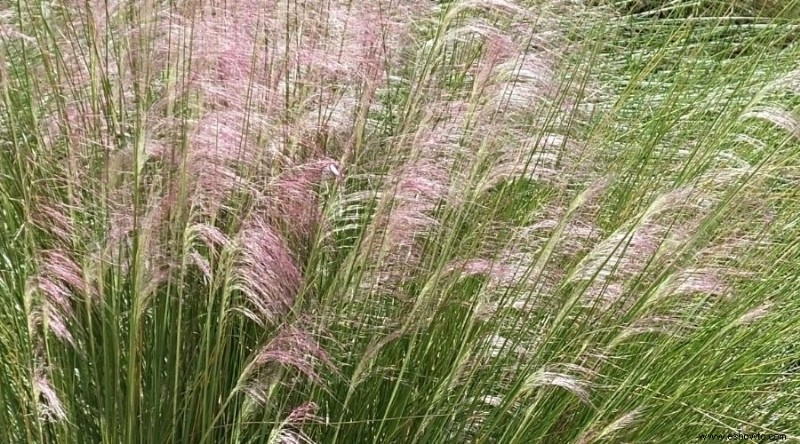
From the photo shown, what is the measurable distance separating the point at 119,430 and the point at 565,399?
2.68 feet

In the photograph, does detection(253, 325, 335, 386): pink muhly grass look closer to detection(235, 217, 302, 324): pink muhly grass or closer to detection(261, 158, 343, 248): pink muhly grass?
detection(235, 217, 302, 324): pink muhly grass

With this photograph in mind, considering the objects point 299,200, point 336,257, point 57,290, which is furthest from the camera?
point 336,257

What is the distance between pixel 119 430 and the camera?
1.74 m

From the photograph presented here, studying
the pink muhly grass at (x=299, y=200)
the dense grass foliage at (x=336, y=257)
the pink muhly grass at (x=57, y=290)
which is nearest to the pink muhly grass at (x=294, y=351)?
the dense grass foliage at (x=336, y=257)

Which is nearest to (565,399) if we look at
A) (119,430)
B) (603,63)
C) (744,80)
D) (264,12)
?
(119,430)

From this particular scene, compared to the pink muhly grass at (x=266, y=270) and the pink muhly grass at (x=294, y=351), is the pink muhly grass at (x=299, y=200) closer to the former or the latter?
the pink muhly grass at (x=266, y=270)

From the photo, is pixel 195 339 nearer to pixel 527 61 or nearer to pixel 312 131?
pixel 312 131

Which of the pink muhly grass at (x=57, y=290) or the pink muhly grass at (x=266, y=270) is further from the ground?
the pink muhly grass at (x=266, y=270)

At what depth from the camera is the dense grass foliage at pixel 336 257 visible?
1.71 metres

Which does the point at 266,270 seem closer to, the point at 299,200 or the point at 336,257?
the point at 299,200

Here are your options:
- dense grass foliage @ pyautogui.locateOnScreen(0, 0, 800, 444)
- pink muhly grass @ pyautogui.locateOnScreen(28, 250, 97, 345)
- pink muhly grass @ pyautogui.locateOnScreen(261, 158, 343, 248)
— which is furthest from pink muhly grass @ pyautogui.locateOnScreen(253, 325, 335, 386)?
pink muhly grass @ pyautogui.locateOnScreen(28, 250, 97, 345)

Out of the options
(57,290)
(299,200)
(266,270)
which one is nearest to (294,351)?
(266,270)

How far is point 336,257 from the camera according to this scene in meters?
1.93

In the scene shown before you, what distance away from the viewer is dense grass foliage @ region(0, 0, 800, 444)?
5.62 ft
